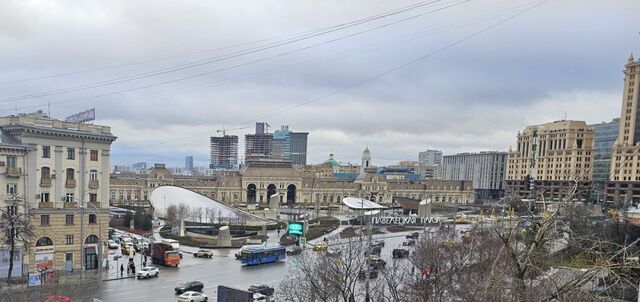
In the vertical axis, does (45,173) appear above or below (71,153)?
below

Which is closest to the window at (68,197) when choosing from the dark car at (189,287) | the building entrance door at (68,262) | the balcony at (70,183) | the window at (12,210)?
the balcony at (70,183)

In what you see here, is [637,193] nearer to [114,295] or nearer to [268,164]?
[268,164]

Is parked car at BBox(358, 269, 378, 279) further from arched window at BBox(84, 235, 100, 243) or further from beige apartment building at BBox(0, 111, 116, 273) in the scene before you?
arched window at BBox(84, 235, 100, 243)

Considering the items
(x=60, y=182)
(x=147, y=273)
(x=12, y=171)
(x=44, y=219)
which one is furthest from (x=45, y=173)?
(x=147, y=273)

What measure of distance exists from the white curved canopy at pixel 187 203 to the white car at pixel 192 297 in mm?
39334

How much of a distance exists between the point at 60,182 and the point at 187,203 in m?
35.9

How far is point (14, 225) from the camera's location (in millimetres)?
25844

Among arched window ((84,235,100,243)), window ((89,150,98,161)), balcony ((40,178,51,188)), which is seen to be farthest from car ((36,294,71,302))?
window ((89,150,98,161))

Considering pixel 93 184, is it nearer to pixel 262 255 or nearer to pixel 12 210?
pixel 12 210

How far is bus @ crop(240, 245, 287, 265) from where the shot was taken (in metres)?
35.0

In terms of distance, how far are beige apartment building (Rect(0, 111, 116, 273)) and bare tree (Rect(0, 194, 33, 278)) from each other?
503 millimetres

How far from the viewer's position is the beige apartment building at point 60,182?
27.8 metres

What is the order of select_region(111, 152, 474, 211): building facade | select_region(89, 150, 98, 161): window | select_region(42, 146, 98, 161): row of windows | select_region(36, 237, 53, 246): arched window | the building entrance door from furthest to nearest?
select_region(111, 152, 474, 211): building facade, select_region(89, 150, 98, 161): window, the building entrance door, select_region(42, 146, 98, 161): row of windows, select_region(36, 237, 53, 246): arched window

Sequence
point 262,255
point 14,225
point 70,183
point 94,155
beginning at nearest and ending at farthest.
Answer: point 14,225 < point 70,183 < point 94,155 < point 262,255
